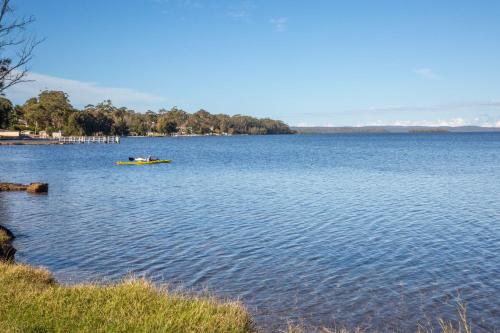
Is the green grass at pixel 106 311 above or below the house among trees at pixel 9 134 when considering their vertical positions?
below

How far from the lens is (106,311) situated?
9.70 meters

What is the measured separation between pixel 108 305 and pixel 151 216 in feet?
59.7

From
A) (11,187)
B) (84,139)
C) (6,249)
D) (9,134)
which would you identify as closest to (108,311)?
(6,249)

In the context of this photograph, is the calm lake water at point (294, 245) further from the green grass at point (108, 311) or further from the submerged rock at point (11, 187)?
the submerged rock at point (11, 187)

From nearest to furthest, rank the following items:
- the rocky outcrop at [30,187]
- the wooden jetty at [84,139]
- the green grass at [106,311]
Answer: the green grass at [106,311]
the rocky outcrop at [30,187]
the wooden jetty at [84,139]

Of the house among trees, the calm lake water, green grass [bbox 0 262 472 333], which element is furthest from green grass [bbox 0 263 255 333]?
the house among trees

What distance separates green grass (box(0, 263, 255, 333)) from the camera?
28.8 feet

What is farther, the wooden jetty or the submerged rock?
the wooden jetty

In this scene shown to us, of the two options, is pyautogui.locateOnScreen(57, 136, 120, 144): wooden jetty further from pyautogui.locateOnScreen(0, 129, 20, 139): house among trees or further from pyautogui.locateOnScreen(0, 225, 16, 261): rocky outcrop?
pyautogui.locateOnScreen(0, 225, 16, 261): rocky outcrop

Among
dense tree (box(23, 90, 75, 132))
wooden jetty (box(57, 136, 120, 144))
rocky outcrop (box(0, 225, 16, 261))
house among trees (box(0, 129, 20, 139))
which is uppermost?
dense tree (box(23, 90, 75, 132))

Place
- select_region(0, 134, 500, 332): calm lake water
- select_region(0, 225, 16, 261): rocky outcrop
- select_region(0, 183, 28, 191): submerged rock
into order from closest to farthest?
select_region(0, 134, 500, 332): calm lake water
select_region(0, 225, 16, 261): rocky outcrop
select_region(0, 183, 28, 191): submerged rock

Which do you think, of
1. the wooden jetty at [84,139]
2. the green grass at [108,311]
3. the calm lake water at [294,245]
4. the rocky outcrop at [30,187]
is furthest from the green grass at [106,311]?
the wooden jetty at [84,139]

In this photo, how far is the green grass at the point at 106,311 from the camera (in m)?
8.78

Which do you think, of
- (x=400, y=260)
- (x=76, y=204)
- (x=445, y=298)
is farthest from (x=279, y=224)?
(x=76, y=204)
